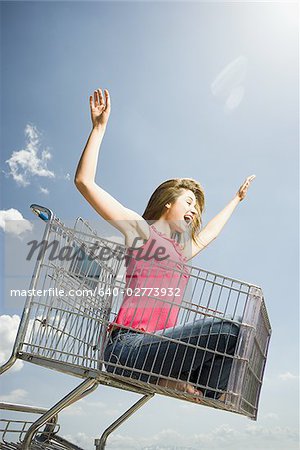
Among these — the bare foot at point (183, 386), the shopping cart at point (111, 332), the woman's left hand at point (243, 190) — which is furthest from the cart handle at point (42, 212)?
the woman's left hand at point (243, 190)

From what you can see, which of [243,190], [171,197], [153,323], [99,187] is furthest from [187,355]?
[243,190]

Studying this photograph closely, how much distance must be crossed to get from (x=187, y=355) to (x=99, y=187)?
1.05 metres

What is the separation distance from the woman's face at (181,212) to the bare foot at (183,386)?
3.68 feet

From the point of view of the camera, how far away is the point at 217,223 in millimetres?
3875

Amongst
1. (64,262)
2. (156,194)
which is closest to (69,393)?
(64,262)

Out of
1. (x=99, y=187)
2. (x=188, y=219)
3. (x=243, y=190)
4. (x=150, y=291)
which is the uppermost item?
(x=243, y=190)

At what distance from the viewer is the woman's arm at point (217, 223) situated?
3.73 metres

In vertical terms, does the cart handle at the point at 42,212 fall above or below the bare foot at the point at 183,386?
above

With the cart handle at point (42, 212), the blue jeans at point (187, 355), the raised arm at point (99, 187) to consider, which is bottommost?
the blue jeans at point (187, 355)

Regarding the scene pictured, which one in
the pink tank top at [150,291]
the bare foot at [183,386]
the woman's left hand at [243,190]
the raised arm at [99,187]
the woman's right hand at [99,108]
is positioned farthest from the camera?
the woman's left hand at [243,190]

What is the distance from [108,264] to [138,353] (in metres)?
0.69

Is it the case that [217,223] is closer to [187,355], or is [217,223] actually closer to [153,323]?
[153,323]

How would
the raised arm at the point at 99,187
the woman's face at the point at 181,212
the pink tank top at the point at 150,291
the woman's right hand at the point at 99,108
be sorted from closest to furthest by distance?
the pink tank top at the point at 150,291 < the raised arm at the point at 99,187 < the woman's right hand at the point at 99,108 < the woman's face at the point at 181,212

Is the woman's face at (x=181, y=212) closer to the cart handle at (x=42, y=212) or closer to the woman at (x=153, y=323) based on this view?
the woman at (x=153, y=323)
